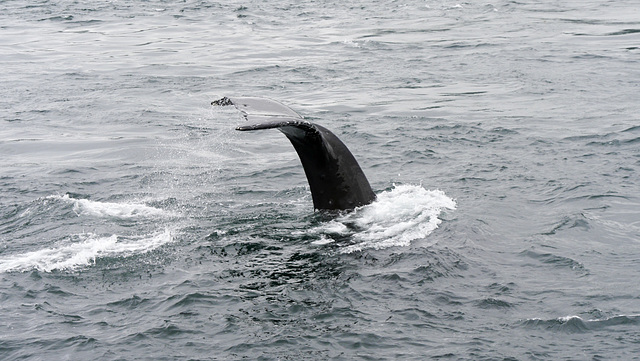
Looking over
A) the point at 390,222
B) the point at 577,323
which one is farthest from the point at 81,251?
the point at 577,323

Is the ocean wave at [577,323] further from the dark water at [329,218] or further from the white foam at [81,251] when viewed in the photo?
the white foam at [81,251]

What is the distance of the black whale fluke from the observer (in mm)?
8500

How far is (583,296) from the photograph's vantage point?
7.70 meters

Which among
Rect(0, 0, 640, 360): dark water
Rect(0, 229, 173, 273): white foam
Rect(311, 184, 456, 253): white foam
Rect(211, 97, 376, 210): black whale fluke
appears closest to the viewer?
Rect(0, 0, 640, 360): dark water

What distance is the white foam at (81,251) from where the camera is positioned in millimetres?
8750

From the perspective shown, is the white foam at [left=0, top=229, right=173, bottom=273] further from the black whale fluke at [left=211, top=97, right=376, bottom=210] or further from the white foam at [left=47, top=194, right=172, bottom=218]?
the black whale fluke at [left=211, top=97, right=376, bottom=210]

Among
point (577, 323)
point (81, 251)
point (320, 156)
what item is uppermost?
point (320, 156)

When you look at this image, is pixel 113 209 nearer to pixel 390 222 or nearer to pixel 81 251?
pixel 81 251

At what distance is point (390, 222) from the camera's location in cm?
949

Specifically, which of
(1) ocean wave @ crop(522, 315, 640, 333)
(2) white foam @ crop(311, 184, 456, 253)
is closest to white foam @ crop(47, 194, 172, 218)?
(2) white foam @ crop(311, 184, 456, 253)

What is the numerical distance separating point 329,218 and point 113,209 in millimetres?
3018

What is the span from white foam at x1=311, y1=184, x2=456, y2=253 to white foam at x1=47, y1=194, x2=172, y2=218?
92.7 inches

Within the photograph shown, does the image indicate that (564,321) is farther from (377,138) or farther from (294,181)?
(377,138)

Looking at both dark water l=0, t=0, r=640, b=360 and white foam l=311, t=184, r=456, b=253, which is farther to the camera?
white foam l=311, t=184, r=456, b=253
